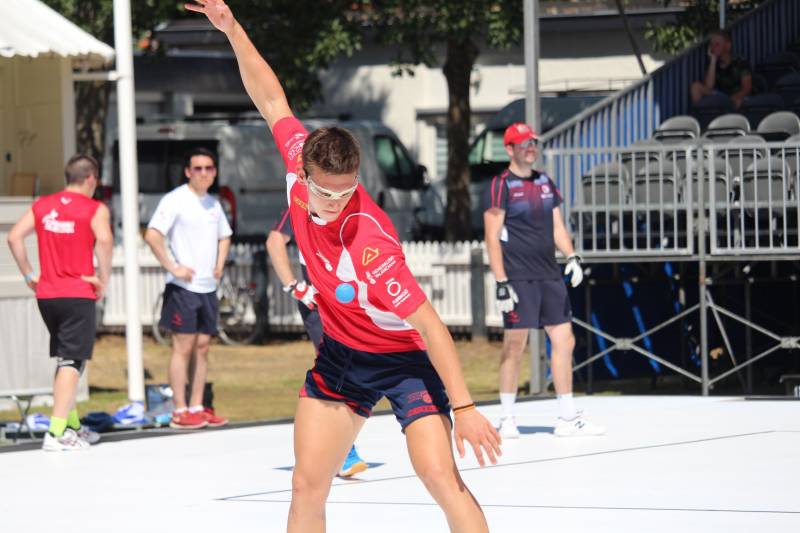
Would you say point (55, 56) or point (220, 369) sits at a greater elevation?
point (55, 56)

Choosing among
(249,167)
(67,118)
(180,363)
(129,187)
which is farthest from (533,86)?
(249,167)

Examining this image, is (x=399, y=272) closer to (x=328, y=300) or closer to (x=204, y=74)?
(x=328, y=300)

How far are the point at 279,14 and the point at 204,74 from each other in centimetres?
1278

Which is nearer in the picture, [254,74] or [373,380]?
[373,380]

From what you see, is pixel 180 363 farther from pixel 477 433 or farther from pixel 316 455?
pixel 477 433

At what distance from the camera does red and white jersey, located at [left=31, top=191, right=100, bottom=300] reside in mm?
11570

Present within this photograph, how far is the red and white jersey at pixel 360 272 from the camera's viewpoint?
19.2 ft

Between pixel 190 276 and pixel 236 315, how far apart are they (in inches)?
393

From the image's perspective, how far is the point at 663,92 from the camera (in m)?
17.6

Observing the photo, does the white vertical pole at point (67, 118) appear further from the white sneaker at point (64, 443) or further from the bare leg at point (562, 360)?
the bare leg at point (562, 360)

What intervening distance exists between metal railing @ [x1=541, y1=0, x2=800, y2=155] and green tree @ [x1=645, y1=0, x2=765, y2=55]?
2.83 metres

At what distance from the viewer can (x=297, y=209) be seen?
6320 mm

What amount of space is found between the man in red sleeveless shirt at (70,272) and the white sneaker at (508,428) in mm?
3037

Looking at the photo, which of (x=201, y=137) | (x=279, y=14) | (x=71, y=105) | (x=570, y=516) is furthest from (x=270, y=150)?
(x=570, y=516)
